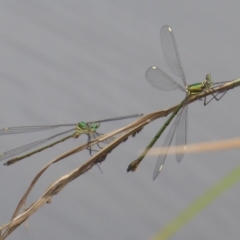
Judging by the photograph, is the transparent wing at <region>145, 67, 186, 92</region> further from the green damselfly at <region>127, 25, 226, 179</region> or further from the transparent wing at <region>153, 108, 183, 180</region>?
the transparent wing at <region>153, 108, 183, 180</region>

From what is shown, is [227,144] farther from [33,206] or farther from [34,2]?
[34,2]

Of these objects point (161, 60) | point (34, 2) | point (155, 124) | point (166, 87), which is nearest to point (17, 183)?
point (155, 124)

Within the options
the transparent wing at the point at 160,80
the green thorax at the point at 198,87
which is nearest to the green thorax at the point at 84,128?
the transparent wing at the point at 160,80

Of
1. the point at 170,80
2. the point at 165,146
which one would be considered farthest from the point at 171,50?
the point at 165,146

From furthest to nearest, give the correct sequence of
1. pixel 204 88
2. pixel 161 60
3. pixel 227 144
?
1. pixel 161 60
2. pixel 204 88
3. pixel 227 144

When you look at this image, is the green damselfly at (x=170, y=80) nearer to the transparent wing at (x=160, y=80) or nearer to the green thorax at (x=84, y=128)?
the transparent wing at (x=160, y=80)

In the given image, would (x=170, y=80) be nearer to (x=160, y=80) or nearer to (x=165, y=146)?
(x=160, y=80)
